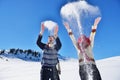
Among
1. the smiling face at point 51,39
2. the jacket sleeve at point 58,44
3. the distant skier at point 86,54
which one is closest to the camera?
the distant skier at point 86,54

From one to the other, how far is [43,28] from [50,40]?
0.33 meters

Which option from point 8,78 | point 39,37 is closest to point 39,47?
point 39,37

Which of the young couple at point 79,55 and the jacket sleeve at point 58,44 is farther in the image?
the jacket sleeve at point 58,44

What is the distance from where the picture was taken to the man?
866cm

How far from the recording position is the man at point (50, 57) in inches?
341

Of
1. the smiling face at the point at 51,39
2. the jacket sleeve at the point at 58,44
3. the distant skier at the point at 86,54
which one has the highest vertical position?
the smiling face at the point at 51,39

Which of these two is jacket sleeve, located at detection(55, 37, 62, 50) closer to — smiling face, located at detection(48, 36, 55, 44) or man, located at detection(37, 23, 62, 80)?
man, located at detection(37, 23, 62, 80)

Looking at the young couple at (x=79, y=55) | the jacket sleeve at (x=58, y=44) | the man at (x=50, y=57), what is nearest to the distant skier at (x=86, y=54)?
the young couple at (x=79, y=55)

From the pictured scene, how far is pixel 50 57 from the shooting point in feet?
28.6

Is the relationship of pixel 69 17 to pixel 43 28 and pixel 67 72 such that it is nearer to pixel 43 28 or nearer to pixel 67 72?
pixel 43 28

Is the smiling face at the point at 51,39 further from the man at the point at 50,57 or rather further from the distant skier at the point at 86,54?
the distant skier at the point at 86,54

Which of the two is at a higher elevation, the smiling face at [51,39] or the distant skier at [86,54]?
the smiling face at [51,39]

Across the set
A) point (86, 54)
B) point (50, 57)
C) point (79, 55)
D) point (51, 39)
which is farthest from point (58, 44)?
point (86, 54)

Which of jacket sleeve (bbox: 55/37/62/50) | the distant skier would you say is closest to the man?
jacket sleeve (bbox: 55/37/62/50)
